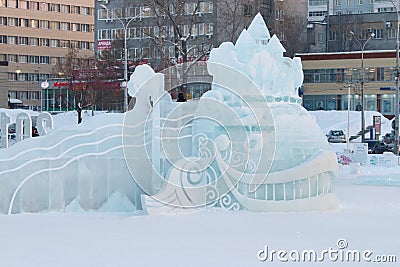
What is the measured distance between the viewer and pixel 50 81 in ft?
323

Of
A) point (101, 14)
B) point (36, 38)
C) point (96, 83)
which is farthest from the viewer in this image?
point (36, 38)

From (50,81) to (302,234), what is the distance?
273ft

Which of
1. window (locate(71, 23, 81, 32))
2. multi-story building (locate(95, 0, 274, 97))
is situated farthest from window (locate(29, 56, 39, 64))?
multi-story building (locate(95, 0, 274, 97))

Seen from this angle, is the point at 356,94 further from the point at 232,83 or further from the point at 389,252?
the point at 389,252

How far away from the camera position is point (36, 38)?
11231 cm

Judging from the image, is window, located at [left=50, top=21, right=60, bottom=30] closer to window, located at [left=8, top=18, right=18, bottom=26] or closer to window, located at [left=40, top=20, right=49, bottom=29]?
window, located at [left=40, top=20, right=49, bottom=29]

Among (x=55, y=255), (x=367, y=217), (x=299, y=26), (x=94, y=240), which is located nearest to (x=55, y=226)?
(x=94, y=240)

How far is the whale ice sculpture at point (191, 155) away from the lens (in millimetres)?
21469

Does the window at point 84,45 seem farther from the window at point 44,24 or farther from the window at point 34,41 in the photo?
the window at point 34,41

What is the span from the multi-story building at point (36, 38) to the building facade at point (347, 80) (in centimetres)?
3536

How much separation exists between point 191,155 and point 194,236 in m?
4.74

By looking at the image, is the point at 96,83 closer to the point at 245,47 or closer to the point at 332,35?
the point at 332,35

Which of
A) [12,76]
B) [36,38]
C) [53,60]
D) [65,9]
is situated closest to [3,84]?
[12,76]

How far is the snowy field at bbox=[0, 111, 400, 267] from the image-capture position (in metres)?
14.8
